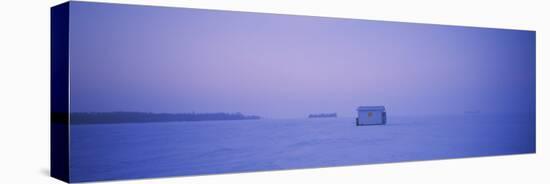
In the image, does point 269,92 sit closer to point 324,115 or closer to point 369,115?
point 324,115

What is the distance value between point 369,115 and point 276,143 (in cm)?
184

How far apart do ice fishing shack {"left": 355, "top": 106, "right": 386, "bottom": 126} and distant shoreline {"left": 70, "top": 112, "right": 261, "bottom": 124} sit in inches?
80.0

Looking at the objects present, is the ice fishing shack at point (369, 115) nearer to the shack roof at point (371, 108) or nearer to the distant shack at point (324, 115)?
the shack roof at point (371, 108)

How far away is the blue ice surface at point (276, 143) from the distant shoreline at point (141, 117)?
0.07 m

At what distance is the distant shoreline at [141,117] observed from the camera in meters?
10.3

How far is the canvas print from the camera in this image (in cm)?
1046

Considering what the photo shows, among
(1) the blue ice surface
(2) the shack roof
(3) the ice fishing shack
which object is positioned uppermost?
(2) the shack roof

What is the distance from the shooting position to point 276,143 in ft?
39.1

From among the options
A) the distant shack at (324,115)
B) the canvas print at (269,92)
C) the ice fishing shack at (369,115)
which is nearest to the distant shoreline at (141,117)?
the canvas print at (269,92)

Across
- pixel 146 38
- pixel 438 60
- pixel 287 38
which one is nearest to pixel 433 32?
pixel 438 60

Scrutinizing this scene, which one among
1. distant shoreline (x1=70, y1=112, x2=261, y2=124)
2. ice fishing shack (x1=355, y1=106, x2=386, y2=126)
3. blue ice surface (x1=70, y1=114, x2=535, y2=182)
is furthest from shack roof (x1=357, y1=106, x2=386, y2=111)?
distant shoreline (x1=70, y1=112, x2=261, y2=124)

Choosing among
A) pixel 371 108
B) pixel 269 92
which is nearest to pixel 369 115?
pixel 371 108

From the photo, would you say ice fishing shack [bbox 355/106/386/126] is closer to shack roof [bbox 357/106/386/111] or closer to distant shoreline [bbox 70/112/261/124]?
shack roof [bbox 357/106/386/111]

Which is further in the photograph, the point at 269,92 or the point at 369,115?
the point at 369,115
